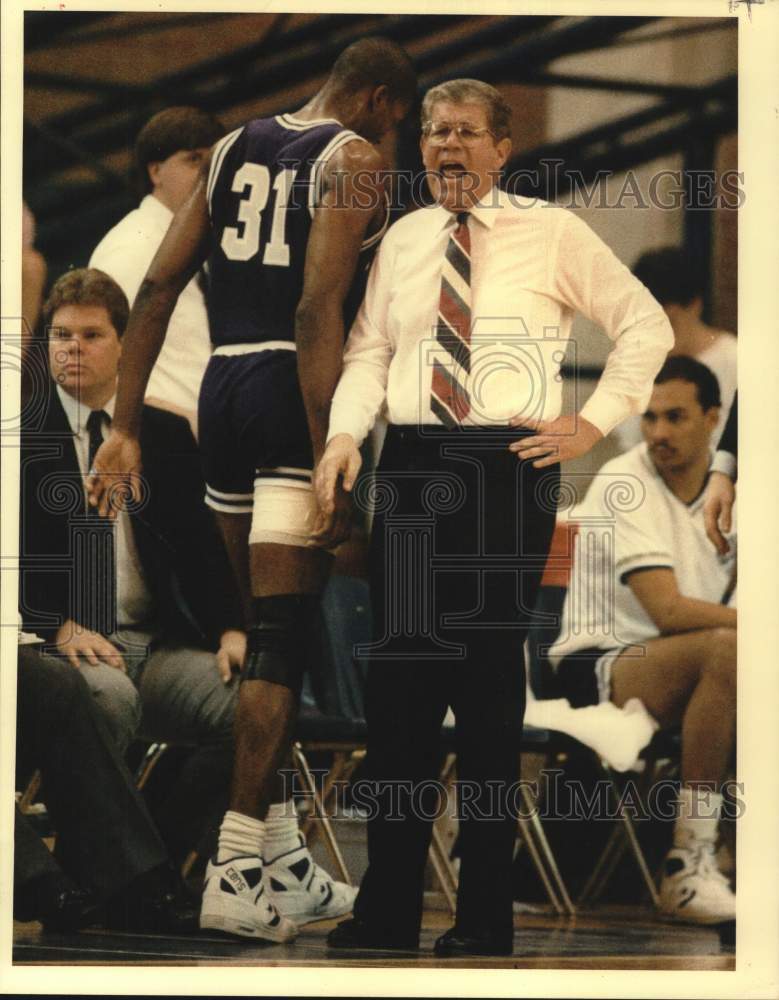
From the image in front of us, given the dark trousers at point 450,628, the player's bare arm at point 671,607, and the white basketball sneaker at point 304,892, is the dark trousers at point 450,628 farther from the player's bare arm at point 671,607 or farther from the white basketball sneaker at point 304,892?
the player's bare arm at point 671,607

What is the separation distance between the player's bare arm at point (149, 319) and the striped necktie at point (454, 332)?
664 mm

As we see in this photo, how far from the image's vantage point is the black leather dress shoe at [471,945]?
4.03 m

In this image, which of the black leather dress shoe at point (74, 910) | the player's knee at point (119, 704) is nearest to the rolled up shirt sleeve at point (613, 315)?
the player's knee at point (119, 704)

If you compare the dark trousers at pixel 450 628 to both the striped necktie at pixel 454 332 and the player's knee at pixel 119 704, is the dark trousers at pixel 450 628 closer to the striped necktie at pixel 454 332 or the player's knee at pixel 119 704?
the striped necktie at pixel 454 332

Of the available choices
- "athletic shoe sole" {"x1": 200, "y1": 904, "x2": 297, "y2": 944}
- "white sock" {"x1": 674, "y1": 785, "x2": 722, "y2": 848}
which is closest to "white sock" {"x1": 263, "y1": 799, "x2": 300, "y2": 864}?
"athletic shoe sole" {"x1": 200, "y1": 904, "x2": 297, "y2": 944}

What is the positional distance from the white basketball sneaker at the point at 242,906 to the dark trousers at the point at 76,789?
0.17 metres

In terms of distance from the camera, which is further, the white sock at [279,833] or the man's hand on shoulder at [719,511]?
the man's hand on shoulder at [719,511]

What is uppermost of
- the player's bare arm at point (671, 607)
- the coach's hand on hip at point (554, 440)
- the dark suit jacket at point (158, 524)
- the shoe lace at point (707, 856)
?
the coach's hand on hip at point (554, 440)

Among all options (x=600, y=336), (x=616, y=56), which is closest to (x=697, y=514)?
(x=600, y=336)

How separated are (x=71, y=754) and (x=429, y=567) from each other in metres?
1.07

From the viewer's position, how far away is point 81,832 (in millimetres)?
4098

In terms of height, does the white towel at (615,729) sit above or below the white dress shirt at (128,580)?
below

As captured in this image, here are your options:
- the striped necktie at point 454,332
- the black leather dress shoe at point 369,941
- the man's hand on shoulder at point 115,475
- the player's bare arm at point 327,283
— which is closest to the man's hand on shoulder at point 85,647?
the man's hand on shoulder at point 115,475
